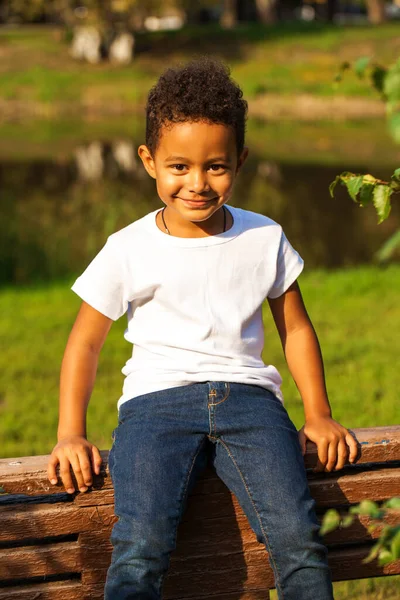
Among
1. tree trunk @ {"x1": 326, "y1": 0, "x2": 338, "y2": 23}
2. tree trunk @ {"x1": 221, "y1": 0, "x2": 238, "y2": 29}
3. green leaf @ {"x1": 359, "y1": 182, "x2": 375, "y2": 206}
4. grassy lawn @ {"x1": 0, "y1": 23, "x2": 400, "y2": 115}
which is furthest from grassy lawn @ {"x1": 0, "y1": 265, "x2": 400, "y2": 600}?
tree trunk @ {"x1": 221, "y1": 0, "x2": 238, "y2": 29}

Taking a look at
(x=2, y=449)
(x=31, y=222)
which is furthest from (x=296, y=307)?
(x=31, y=222)

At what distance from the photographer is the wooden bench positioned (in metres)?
2.13

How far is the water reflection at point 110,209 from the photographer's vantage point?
9.11 metres

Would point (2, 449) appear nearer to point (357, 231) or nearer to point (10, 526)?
point (10, 526)

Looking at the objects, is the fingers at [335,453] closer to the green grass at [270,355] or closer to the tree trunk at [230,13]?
the green grass at [270,355]

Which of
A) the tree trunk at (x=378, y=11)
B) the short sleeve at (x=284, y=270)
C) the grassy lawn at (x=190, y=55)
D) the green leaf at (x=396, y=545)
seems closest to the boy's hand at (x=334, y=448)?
the short sleeve at (x=284, y=270)

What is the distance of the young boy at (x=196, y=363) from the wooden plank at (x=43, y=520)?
0.06m

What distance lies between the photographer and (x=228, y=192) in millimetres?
2422

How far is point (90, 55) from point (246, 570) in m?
32.4

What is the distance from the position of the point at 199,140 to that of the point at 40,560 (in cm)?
A: 107

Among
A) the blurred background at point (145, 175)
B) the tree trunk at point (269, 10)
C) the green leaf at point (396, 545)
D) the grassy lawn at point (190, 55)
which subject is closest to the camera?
the green leaf at point (396, 545)

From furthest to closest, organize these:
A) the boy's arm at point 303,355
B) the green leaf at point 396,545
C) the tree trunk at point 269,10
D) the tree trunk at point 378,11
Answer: the tree trunk at point 269,10
the tree trunk at point 378,11
the boy's arm at point 303,355
the green leaf at point 396,545

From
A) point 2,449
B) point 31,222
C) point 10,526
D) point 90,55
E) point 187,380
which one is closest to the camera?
point 10,526

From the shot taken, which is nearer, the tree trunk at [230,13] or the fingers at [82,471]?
the fingers at [82,471]
